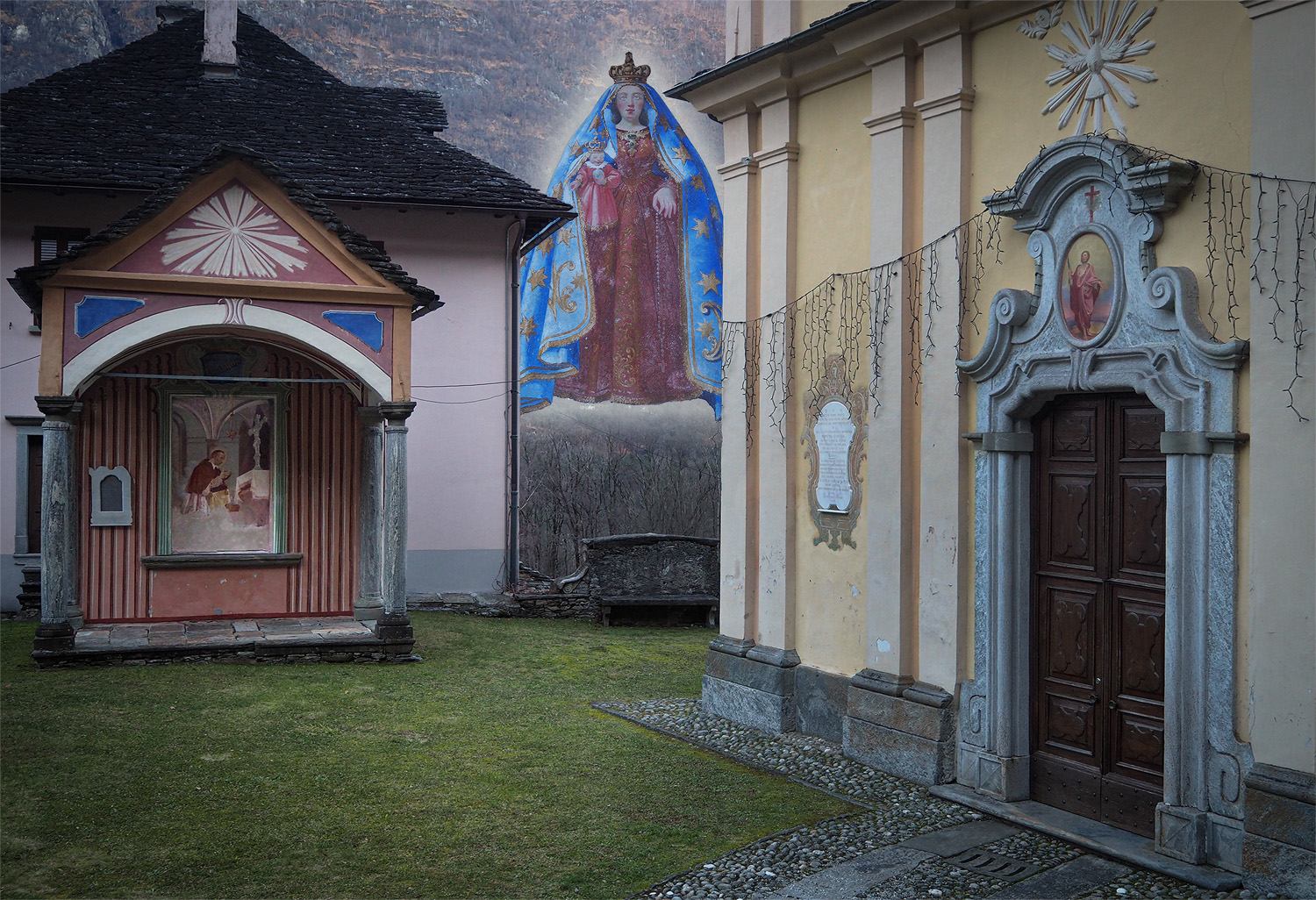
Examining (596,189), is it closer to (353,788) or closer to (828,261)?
(828,261)

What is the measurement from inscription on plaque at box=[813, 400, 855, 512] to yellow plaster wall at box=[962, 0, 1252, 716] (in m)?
1.72

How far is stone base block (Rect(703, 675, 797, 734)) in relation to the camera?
8492 mm

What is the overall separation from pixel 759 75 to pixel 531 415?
15.9 m

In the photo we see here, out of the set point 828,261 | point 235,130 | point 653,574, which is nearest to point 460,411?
point 653,574

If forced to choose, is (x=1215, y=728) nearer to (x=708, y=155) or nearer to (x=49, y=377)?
(x=49, y=377)

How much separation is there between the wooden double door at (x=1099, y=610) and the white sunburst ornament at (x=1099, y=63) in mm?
1603

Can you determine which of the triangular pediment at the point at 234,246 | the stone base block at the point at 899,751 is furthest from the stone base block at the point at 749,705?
the triangular pediment at the point at 234,246

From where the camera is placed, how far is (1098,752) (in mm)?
6336

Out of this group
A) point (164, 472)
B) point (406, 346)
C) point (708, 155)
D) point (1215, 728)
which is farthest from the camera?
point (708, 155)

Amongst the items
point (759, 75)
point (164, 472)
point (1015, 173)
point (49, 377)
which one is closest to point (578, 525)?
point (164, 472)

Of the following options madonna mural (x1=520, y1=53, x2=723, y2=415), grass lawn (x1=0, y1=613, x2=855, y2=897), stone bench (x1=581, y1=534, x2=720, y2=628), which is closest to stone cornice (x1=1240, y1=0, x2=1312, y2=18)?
grass lawn (x1=0, y1=613, x2=855, y2=897)

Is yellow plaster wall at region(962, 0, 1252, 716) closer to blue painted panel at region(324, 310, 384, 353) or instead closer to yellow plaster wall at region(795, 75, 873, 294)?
yellow plaster wall at region(795, 75, 873, 294)

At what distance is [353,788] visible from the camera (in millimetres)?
6969

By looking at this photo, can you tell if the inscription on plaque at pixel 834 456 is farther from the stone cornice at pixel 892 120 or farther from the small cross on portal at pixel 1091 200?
the small cross on portal at pixel 1091 200
